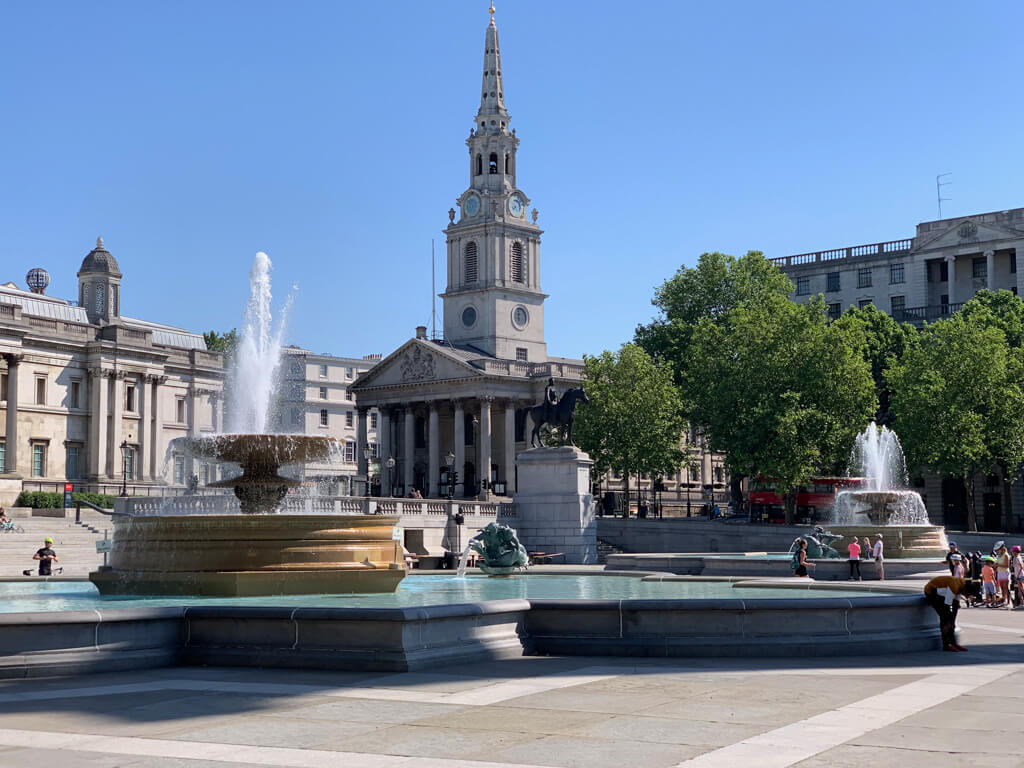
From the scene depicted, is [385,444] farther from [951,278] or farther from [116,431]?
[951,278]

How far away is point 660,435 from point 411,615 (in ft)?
211

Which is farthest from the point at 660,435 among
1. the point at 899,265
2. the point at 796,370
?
the point at 899,265

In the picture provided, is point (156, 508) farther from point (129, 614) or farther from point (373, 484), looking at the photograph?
point (373, 484)

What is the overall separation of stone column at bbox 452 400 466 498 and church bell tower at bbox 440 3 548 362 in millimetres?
7716

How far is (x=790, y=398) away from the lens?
61.8 metres

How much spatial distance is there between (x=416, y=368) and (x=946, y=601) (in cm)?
8920

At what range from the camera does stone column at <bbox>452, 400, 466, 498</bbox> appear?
331 ft

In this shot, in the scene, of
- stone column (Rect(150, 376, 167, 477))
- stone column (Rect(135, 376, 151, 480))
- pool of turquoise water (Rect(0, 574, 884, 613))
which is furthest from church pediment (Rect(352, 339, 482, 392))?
pool of turquoise water (Rect(0, 574, 884, 613))

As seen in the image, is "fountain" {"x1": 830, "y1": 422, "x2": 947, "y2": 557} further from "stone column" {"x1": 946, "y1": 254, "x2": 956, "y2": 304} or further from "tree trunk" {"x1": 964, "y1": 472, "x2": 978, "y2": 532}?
"stone column" {"x1": 946, "y1": 254, "x2": 956, "y2": 304}

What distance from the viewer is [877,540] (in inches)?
1340

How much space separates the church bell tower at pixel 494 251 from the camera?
355 ft

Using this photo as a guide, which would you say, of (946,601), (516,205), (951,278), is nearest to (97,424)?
(516,205)

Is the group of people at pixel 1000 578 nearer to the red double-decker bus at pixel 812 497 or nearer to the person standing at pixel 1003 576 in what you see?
the person standing at pixel 1003 576

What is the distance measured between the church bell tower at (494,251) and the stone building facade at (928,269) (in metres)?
25.2
